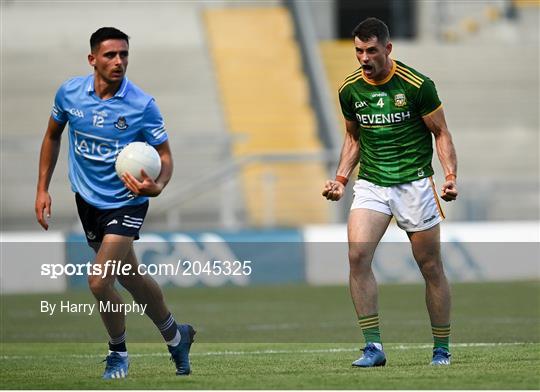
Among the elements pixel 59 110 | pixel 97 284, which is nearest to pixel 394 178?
pixel 97 284

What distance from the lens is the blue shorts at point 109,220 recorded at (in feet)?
28.3

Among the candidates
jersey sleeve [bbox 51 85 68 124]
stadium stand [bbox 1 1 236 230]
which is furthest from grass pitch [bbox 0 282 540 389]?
stadium stand [bbox 1 1 236 230]

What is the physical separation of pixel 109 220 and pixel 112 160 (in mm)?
364

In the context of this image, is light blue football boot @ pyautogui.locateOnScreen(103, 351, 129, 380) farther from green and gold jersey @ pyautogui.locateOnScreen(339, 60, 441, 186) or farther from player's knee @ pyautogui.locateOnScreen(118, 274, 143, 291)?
green and gold jersey @ pyautogui.locateOnScreen(339, 60, 441, 186)

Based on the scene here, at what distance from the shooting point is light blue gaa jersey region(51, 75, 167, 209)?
868 centimetres

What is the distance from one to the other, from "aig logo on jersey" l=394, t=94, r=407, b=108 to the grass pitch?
1.65m

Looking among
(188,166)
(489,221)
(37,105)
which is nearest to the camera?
(489,221)

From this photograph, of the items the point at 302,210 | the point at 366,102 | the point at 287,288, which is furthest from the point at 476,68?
the point at 366,102

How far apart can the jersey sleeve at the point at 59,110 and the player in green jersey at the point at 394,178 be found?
1708 millimetres

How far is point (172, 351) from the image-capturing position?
8.91 metres

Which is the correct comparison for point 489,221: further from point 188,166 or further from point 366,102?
point 366,102

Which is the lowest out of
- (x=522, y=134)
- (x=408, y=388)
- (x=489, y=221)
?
(x=408, y=388)

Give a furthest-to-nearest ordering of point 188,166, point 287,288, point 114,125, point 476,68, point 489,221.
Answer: point 476,68, point 188,166, point 489,221, point 287,288, point 114,125

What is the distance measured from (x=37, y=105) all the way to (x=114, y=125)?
20128 mm
